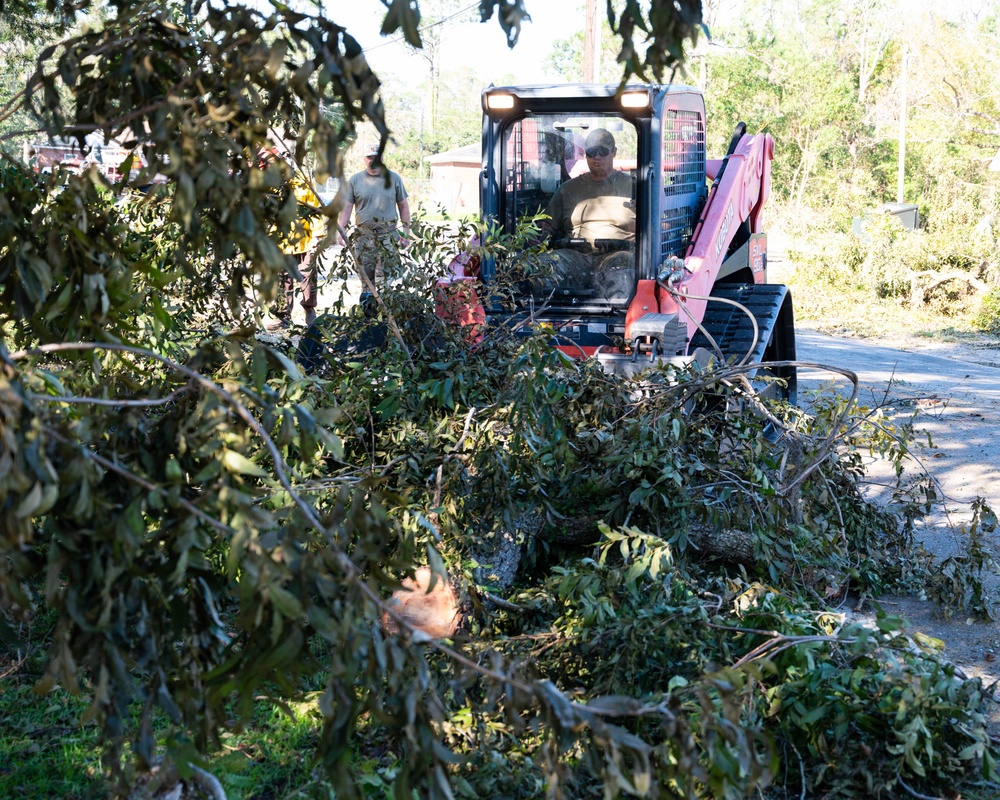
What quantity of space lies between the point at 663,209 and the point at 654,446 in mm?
2623

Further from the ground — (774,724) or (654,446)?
(654,446)

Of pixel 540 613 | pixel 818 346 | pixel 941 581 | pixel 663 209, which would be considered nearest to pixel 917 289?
pixel 818 346

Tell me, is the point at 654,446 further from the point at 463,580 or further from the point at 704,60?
the point at 704,60

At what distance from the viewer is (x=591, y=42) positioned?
20203mm

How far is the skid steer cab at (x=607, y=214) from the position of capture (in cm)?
648

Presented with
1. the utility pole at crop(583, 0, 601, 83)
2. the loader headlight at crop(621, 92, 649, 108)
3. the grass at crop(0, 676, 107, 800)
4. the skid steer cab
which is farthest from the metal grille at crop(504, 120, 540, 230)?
the utility pole at crop(583, 0, 601, 83)

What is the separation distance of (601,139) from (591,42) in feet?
48.0

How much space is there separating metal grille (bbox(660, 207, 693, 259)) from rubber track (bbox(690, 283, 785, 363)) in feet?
2.16

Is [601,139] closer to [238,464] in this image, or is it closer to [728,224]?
[728,224]

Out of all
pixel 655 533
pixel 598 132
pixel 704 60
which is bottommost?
pixel 655 533

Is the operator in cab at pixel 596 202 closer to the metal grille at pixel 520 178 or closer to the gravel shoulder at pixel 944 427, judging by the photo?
the metal grille at pixel 520 178

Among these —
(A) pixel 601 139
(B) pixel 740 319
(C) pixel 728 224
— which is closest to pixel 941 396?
(B) pixel 740 319

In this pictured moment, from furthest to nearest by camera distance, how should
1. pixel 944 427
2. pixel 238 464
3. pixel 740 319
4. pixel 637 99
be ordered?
1. pixel 944 427
2. pixel 740 319
3. pixel 637 99
4. pixel 238 464

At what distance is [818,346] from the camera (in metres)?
13.9
